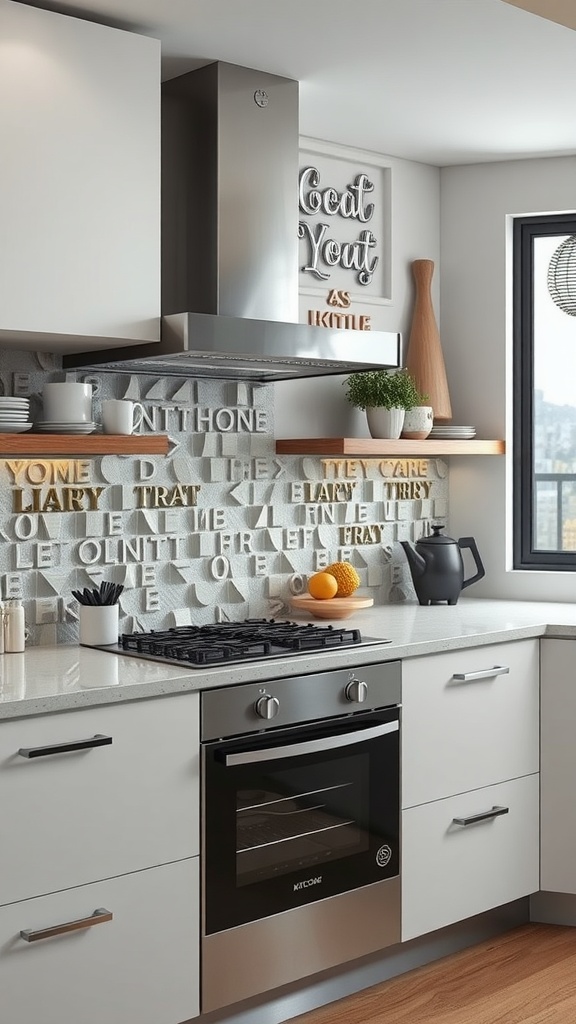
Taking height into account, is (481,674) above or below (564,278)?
below

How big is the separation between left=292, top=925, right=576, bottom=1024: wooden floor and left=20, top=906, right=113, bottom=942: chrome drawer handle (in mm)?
786

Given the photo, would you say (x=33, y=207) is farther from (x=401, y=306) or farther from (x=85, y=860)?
(x=401, y=306)

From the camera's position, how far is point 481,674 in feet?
11.1

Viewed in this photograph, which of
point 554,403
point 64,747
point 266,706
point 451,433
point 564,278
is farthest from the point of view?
point 554,403

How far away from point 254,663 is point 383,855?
2.27 feet

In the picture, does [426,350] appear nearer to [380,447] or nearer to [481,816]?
[380,447]

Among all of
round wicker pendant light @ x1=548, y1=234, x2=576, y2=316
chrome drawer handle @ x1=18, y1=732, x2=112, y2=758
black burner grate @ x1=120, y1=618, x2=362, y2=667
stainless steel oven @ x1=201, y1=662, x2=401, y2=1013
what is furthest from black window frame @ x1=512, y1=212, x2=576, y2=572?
chrome drawer handle @ x1=18, y1=732, x2=112, y2=758

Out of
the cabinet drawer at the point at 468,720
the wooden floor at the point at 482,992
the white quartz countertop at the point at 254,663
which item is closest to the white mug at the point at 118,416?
the white quartz countertop at the point at 254,663

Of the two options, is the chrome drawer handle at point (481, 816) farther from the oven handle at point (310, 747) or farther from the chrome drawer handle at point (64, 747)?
the chrome drawer handle at point (64, 747)

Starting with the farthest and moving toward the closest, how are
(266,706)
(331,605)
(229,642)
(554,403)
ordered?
(554,403) → (331,605) → (229,642) → (266,706)

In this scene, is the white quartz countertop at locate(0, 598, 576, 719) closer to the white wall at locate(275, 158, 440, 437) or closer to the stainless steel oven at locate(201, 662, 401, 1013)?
the stainless steel oven at locate(201, 662, 401, 1013)

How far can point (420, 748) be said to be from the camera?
3258 millimetres

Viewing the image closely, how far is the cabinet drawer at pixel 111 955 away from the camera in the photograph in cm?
243

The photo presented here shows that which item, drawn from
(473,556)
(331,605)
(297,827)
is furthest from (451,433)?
(297,827)
